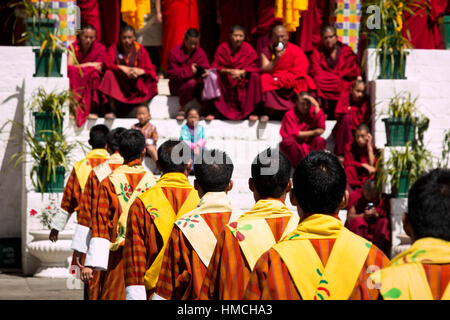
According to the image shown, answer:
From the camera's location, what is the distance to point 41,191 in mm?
8711

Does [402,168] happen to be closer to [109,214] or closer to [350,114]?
[350,114]

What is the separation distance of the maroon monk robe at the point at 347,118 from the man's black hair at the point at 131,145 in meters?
4.51

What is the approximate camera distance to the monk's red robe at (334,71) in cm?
1027

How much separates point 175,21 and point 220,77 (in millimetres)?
2261

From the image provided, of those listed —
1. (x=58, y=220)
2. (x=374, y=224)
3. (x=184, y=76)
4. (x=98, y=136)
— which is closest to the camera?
(x=58, y=220)

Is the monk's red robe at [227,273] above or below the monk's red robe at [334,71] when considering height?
below

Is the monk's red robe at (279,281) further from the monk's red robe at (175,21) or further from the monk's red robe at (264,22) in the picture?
the monk's red robe at (175,21)

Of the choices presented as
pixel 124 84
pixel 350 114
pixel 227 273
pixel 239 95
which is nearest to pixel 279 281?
pixel 227 273

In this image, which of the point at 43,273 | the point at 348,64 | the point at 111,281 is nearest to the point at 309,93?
the point at 348,64

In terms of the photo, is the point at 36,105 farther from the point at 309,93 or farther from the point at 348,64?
the point at 348,64

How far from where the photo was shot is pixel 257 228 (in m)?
3.32

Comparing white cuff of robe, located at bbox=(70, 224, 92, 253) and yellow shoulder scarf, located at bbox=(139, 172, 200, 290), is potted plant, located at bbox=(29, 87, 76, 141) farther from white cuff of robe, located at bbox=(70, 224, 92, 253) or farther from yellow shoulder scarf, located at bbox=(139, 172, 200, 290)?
yellow shoulder scarf, located at bbox=(139, 172, 200, 290)

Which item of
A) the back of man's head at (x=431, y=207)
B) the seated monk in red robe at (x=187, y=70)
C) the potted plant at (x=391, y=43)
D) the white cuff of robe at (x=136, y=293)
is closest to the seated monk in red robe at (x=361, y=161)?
the potted plant at (x=391, y=43)

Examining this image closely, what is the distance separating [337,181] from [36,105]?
6789mm
